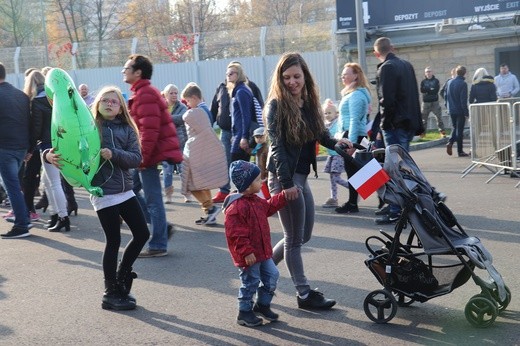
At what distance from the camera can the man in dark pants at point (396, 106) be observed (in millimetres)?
9539

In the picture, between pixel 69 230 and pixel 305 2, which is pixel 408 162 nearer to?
pixel 69 230

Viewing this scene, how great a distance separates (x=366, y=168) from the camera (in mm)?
5734

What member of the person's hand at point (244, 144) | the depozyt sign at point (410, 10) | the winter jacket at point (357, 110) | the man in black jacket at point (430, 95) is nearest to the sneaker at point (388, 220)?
the winter jacket at point (357, 110)

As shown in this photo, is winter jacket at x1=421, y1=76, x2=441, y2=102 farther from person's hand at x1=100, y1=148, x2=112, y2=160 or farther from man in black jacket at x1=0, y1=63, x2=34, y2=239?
person's hand at x1=100, y1=148, x2=112, y2=160

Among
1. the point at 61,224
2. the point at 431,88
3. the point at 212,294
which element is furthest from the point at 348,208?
the point at 431,88

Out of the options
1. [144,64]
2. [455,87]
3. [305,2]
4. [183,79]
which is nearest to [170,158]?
[144,64]

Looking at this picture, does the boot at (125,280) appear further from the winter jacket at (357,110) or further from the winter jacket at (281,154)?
the winter jacket at (357,110)

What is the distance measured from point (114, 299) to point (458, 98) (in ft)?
39.3

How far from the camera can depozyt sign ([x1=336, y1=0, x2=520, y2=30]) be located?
83.7ft

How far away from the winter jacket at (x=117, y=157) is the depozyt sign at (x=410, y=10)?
2002 cm

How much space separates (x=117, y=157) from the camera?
6.46 meters

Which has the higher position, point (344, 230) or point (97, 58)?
point (97, 58)

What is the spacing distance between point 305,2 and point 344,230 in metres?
62.1

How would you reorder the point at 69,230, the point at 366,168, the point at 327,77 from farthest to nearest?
the point at 327,77
the point at 69,230
the point at 366,168
